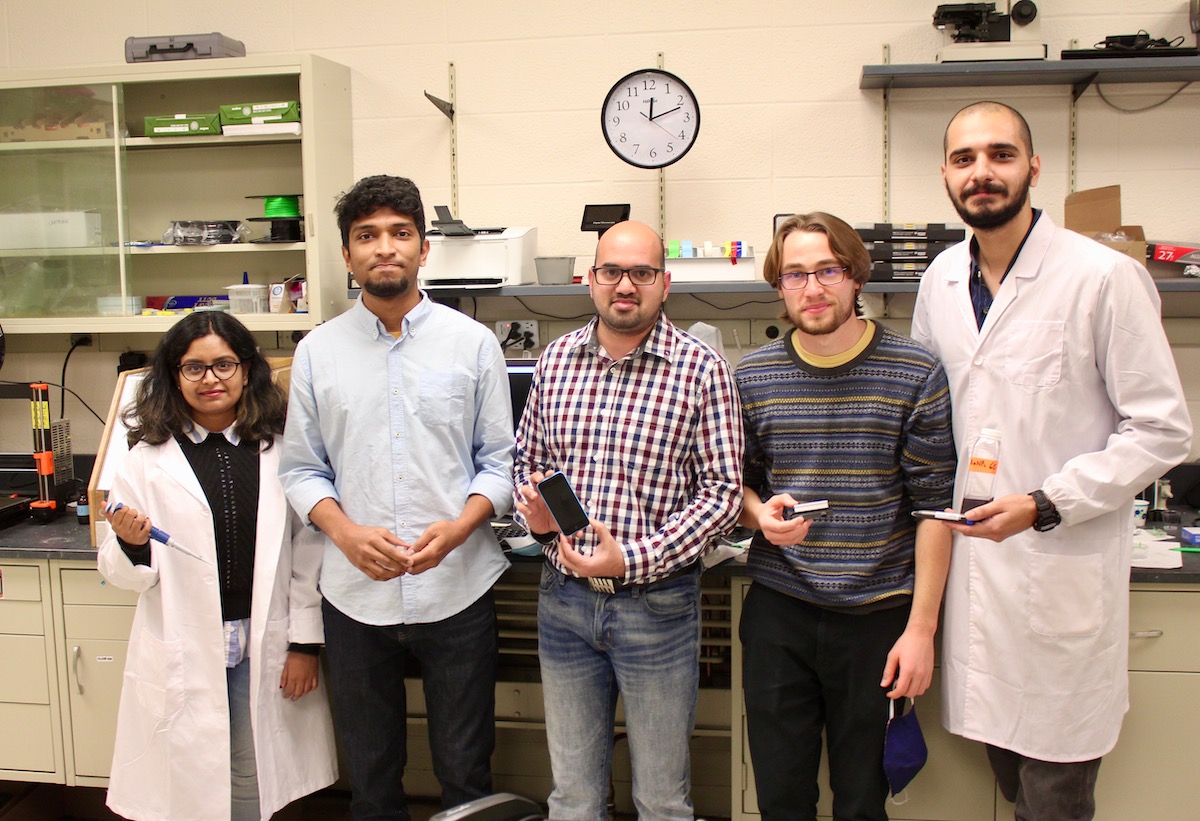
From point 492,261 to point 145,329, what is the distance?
1.17 metres

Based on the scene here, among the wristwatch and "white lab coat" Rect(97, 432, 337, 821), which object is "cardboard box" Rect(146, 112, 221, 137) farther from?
the wristwatch

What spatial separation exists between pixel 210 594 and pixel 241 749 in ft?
1.24

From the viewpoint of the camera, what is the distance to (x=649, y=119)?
268 centimetres

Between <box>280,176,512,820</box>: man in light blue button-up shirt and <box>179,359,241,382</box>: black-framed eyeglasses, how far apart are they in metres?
0.18

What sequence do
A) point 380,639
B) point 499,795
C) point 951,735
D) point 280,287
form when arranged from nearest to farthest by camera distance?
point 499,795 < point 380,639 < point 951,735 < point 280,287

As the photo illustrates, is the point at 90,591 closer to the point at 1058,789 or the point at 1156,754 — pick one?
the point at 1058,789

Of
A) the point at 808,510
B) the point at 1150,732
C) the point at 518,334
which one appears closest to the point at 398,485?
the point at 808,510

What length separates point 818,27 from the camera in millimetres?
2791

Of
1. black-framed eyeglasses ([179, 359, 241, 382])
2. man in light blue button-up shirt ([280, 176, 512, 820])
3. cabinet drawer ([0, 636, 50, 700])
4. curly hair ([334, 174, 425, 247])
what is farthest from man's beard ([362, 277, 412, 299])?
cabinet drawer ([0, 636, 50, 700])

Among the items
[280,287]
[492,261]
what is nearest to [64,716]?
[280,287]

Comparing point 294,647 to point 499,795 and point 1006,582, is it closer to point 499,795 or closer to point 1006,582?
point 499,795

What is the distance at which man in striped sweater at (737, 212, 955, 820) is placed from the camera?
164cm

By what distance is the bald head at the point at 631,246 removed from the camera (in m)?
1.70

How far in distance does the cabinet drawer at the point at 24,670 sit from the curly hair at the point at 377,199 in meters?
1.50
